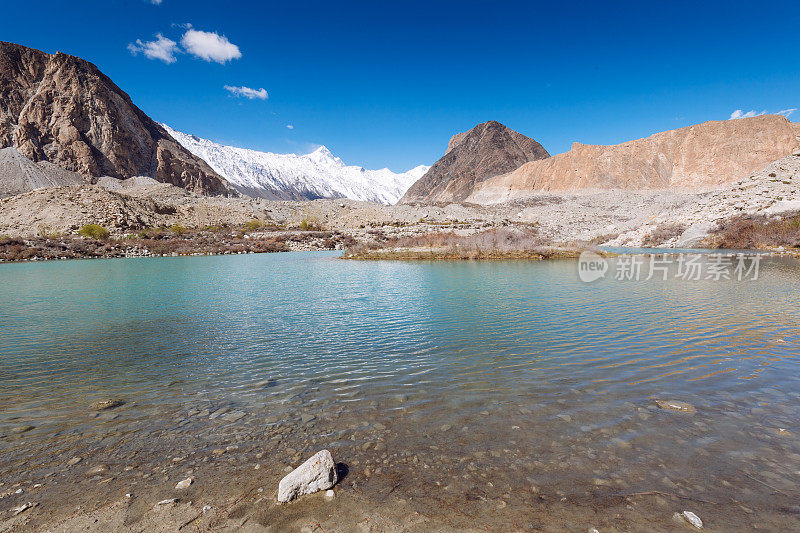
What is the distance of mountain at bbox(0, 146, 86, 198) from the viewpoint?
111m

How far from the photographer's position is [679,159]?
405ft

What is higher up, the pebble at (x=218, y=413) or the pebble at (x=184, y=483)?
the pebble at (x=184, y=483)

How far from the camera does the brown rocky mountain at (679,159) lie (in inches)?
4343

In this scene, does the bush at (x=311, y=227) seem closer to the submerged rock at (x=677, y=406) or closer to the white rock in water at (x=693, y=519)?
the submerged rock at (x=677, y=406)

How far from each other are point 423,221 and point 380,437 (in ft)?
244

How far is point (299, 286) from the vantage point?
1950 centimetres

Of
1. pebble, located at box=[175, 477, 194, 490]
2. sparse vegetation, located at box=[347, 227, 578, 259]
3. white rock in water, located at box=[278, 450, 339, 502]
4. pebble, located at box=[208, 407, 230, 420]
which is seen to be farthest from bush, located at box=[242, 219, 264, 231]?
white rock in water, located at box=[278, 450, 339, 502]

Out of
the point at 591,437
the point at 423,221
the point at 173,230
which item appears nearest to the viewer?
the point at 591,437

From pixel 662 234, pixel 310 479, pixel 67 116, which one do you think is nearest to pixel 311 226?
pixel 662 234

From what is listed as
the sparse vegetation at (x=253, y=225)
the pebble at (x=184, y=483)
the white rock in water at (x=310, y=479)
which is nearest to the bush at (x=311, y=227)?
the sparse vegetation at (x=253, y=225)

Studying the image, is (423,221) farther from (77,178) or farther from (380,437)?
(77,178)

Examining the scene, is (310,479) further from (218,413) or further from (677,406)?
(677,406)

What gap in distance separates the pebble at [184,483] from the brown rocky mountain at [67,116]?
171 metres

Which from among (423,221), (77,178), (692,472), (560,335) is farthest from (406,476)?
(77,178)
